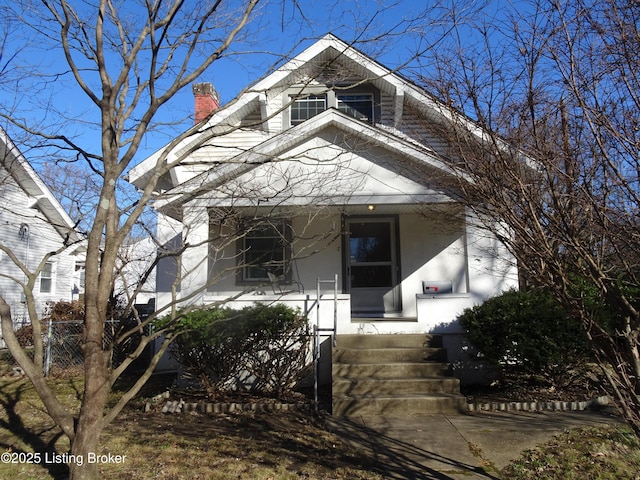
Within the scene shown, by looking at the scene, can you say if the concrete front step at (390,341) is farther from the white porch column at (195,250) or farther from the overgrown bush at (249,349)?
the white porch column at (195,250)

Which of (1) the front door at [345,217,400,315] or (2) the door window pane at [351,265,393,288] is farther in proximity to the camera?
(2) the door window pane at [351,265,393,288]

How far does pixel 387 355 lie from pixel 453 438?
230 centimetres

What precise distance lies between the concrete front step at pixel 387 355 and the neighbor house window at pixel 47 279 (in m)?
15.2

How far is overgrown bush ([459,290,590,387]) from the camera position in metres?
7.04

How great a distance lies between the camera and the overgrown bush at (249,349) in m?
7.52

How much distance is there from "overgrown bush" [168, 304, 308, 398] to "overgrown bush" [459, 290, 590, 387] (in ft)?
9.26

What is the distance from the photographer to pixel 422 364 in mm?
7492

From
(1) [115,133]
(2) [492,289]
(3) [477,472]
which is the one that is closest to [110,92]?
Result: (1) [115,133]

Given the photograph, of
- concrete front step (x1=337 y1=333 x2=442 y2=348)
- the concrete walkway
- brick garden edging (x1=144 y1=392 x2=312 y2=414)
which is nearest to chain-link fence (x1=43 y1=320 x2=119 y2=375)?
brick garden edging (x1=144 y1=392 x2=312 y2=414)

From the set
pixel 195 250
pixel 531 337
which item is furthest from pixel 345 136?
pixel 531 337

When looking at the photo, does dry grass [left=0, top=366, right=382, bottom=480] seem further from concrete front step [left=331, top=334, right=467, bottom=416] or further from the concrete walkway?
concrete front step [left=331, top=334, right=467, bottom=416]

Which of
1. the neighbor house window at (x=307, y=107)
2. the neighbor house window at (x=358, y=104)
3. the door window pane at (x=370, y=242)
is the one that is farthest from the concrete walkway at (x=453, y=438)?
the neighbor house window at (x=307, y=107)

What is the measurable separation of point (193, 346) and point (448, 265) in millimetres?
5715

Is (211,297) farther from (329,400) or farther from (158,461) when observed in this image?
(158,461)
